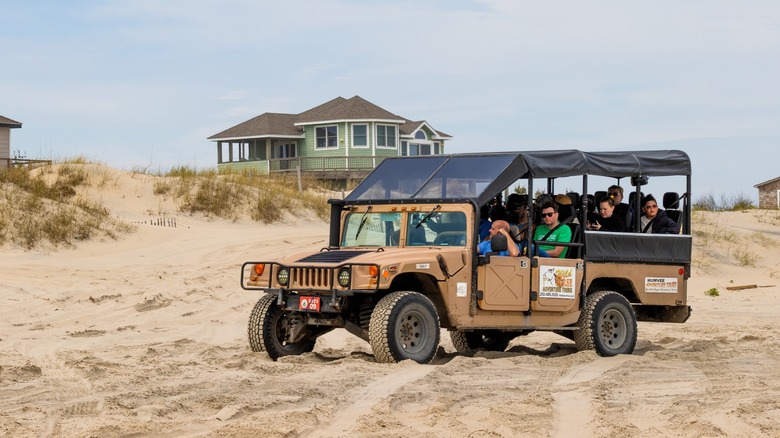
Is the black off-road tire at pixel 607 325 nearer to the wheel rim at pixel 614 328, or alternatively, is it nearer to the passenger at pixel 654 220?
the wheel rim at pixel 614 328

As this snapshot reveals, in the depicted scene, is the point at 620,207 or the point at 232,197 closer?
the point at 620,207

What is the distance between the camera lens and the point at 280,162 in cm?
6206

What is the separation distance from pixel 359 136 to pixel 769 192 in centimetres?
2548

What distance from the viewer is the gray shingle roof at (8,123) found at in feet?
168

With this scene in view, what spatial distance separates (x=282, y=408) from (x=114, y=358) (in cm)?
442

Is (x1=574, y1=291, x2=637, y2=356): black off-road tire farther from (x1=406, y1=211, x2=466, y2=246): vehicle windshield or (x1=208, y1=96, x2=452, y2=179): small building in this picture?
(x1=208, y1=96, x2=452, y2=179): small building

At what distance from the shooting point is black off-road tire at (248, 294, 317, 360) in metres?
12.9

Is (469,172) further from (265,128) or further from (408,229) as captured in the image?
(265,128)

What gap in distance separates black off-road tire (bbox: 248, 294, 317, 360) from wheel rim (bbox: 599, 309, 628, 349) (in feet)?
11.9

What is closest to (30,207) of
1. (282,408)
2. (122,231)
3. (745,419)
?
(122,231)

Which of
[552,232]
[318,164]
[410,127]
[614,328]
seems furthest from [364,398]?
[410,127]

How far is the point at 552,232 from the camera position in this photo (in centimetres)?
1387

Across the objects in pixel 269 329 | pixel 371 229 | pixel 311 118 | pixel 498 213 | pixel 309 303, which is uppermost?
pixel 311 118

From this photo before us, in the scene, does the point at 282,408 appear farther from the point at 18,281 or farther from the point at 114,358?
Answer: the point at 18,281
